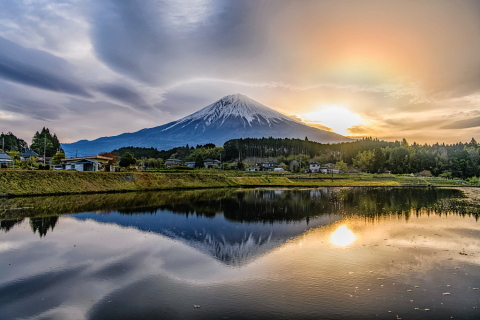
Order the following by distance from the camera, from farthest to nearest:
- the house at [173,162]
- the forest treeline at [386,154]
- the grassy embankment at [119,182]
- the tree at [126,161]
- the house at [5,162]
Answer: the house at [173,162] → the forest treeline at [386,154] → the tree at [126,161] → the house at [5,162] → the grassy embankment at [119,182]

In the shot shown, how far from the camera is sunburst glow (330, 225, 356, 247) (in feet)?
50.3

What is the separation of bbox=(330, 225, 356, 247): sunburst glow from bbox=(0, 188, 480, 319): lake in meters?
0.07

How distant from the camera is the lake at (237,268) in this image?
832cm

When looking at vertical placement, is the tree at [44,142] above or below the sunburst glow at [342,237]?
above

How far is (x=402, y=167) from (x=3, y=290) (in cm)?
10380

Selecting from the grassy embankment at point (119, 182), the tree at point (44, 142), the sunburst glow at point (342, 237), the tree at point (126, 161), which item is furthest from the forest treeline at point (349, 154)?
the sunburst glow at point (342, 237)

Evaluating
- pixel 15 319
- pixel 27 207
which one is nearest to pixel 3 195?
pixel 27 207

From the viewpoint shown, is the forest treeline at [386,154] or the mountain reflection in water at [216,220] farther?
the forest treeline at [386,154]

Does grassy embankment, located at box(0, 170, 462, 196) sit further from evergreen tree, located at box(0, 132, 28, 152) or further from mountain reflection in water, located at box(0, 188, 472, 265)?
evergreen tree, located at box(0, 132, 28, 152)

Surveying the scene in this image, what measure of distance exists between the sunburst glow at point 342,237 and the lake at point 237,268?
0.07m

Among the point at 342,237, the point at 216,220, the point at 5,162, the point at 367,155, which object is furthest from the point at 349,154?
the point at 342,237

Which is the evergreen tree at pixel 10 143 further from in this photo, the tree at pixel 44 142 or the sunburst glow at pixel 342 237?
the sunburst glow at pixel 342 237

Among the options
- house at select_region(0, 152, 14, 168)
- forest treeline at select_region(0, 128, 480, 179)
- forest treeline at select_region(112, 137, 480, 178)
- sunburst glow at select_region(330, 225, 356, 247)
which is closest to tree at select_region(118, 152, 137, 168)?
house at select_region(0, 152, 14, 168)

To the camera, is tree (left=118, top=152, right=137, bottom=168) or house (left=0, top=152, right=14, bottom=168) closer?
house (left=0, top=152, right=14, bottom=168)
